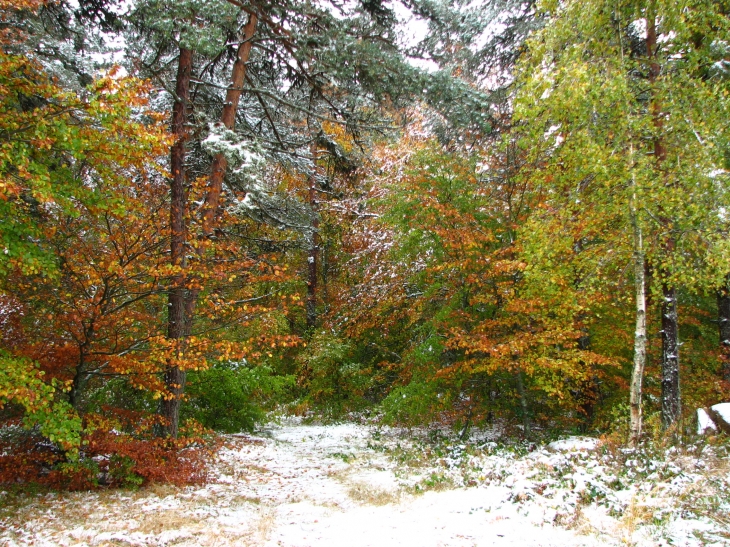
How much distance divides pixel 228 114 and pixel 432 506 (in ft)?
24.7

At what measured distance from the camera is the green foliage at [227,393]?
10.5 m

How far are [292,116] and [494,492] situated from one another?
8.94m

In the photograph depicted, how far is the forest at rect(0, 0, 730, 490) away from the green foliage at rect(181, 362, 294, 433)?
56 millimetres

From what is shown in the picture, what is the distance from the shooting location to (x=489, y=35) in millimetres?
10562

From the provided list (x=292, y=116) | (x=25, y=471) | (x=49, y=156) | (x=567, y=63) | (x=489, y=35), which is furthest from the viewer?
(x=292, y=116)

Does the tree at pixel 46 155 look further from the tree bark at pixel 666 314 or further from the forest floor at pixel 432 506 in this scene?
the tree bark at pixel 666 314

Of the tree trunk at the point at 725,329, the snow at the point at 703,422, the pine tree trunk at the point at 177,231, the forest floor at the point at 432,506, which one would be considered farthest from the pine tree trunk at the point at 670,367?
the pine tree trunk at the point at 177,231

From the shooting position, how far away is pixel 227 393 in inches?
429

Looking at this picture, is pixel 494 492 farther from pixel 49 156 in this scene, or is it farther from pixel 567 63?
pixel 49 156

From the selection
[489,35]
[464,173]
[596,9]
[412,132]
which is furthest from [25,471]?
[412,132]

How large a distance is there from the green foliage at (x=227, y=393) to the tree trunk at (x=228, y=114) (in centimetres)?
355

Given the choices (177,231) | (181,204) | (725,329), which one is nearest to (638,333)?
(725,329)

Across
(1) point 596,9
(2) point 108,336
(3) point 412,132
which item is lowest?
(2) point 108,336

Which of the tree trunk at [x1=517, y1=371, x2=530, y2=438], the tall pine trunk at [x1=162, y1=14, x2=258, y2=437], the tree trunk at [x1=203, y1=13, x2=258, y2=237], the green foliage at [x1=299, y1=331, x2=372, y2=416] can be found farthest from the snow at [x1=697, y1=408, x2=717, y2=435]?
the green foliage at [x1=299, y1=331, x2=372, y2=416]
